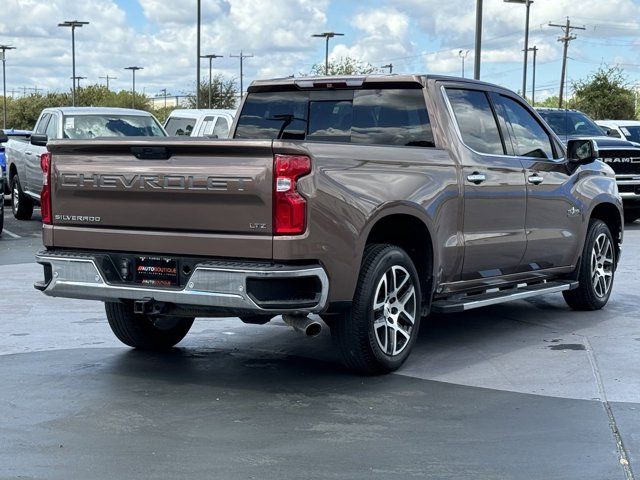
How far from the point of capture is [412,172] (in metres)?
7.49

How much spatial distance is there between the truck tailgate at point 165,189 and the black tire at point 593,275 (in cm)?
428

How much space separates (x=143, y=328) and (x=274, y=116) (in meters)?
1.98

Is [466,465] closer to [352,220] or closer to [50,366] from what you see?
[352,220]

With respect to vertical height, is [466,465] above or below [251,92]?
below

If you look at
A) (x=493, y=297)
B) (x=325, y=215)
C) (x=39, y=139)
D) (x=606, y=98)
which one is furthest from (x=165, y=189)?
(x=606, y=98)

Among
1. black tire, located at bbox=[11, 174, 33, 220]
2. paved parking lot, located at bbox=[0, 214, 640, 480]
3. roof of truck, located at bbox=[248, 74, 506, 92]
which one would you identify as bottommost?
black tire, located at bbox=[11, 174, 33, 220]

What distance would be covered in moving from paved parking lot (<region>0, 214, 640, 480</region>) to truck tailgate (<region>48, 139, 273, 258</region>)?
93 centimetres

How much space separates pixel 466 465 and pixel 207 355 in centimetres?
311

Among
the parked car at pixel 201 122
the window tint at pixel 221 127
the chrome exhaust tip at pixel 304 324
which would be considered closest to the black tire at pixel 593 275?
the chrome exhaust tip at pixel 304 324

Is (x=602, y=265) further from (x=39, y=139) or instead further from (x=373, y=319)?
(x=39, y=139)

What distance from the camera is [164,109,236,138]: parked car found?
851 inches

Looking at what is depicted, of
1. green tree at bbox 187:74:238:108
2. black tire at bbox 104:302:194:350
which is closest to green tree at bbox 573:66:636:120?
green tree at bbox 187:74:238:108

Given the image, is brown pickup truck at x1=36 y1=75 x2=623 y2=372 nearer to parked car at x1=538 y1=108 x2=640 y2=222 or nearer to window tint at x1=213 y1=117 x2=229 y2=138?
parked car at x1=538 y1=108 x2=640 y2=222

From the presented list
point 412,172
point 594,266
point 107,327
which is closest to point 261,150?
point 412,172
